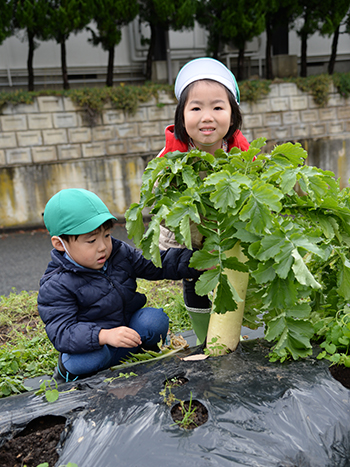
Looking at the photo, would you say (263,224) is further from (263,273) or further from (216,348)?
(216,348)

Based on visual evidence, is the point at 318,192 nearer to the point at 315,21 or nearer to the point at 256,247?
the point at 256,247

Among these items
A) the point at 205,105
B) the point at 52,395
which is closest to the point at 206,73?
the point at 205,105

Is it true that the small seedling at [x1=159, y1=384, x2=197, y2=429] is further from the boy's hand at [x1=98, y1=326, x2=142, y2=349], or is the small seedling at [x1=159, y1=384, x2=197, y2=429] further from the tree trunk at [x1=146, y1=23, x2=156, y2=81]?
the tree trunk at [x1=146, y1=23, x2=156, y2=81]

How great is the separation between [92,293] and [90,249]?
0.24 m

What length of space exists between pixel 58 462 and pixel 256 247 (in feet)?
3.29

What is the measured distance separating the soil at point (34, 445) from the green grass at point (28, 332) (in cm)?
74


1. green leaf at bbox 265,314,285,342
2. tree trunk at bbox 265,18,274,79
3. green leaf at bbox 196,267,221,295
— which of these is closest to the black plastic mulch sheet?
green leaf at bbox 265,314,285,342

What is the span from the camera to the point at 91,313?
6.93 ft

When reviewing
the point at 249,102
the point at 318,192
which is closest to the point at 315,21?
the point at 249,102

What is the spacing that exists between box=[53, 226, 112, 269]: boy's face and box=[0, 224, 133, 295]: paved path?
10.0 feet

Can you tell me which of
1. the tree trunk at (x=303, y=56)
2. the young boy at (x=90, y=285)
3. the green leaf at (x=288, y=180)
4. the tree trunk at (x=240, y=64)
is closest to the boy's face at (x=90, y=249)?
the young boy at (x=90, y=285)

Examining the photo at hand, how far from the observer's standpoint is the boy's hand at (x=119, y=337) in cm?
196

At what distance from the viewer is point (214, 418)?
1382 mm

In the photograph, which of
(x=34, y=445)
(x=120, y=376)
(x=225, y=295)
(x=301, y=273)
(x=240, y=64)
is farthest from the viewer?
(x=240, y=64)
